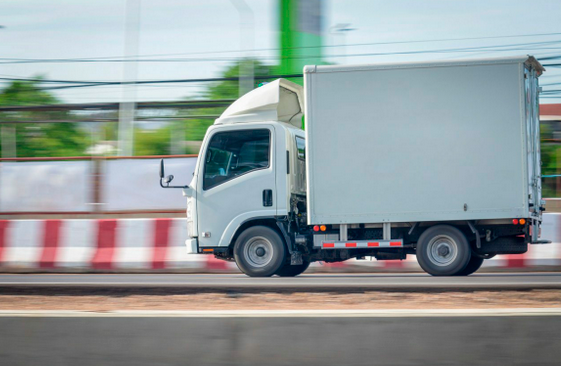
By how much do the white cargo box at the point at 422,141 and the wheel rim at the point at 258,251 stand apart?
0.81 meters

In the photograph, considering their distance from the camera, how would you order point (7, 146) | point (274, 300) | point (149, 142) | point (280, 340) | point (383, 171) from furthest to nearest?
point (149, 142), point (7, 146), point (383, 171), point (274, 300), point (280, 340)

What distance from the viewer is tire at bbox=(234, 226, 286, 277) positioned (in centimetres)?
1034

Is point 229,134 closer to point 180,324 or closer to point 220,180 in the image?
point 220,180

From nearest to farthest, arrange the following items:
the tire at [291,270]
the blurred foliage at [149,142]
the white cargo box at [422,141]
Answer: the white cargo box at [422,141]
the tire at [291,270]
the blurred foliage at [149,142]

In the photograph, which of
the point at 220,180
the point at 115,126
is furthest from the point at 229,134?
the point at 115,126

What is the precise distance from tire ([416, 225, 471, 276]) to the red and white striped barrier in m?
2.07

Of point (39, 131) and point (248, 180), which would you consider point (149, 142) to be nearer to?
point (39, 131)

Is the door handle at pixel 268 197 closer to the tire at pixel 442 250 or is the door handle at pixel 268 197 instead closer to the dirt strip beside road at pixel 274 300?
the tire at pixel 442 250

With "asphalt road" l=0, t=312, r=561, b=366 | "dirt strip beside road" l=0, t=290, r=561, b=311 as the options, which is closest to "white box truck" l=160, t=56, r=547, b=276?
"dirt strip beside road" l=0, t=290, r=561, b=311

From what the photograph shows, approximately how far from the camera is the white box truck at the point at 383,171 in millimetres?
9680

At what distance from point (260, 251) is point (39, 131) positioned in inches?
1221

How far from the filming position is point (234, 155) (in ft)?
34.4

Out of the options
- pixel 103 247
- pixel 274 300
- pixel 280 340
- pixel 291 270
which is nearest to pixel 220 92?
pixel 103 247

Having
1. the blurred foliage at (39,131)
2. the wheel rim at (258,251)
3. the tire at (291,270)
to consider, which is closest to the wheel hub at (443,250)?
the tire at (291,270)
